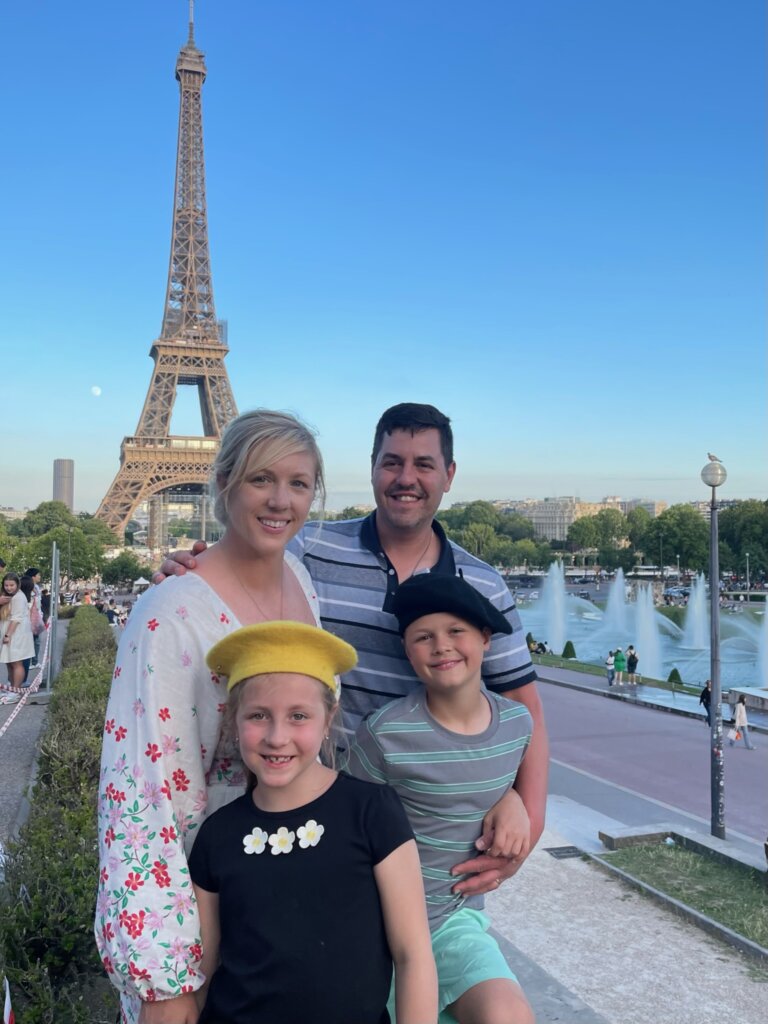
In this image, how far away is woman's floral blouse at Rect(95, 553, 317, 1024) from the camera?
6.09ft

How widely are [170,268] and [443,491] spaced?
194 feet

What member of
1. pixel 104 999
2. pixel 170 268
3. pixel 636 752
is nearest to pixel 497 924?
pixel 104 999

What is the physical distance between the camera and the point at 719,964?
21.9 feet

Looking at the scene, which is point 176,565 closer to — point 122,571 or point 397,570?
point 397,570

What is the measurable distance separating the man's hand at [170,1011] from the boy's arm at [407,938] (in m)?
0.46

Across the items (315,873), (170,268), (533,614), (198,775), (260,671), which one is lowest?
(533,614)

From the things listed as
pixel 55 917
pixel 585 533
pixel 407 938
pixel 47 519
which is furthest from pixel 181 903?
pixel 585 533

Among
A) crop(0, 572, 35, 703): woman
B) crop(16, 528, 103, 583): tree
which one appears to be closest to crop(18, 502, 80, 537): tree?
crop(16, 528, 103, 583): tree

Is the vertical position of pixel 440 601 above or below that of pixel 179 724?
above

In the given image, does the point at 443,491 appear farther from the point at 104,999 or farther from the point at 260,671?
the point at 104,999

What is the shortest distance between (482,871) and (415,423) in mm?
1337

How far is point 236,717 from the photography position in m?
1.98

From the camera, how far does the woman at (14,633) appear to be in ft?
35.9

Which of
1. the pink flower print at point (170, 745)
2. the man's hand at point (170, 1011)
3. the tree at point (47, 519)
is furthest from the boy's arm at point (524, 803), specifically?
the tree at point (47, 519)
